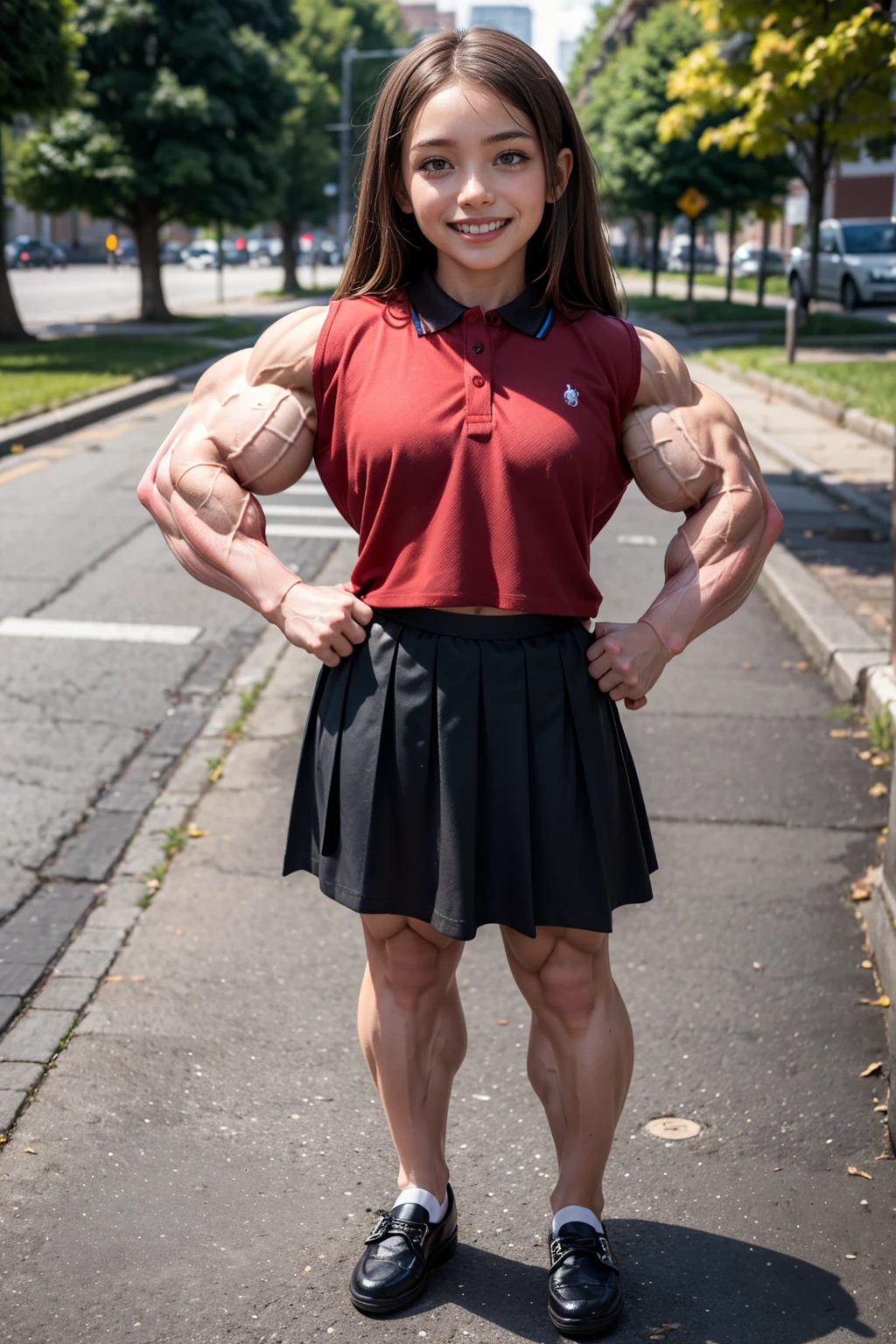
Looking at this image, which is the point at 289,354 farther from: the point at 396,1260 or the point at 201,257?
the point at 201,257

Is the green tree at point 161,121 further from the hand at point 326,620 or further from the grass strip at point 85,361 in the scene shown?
the hand at point 326,620

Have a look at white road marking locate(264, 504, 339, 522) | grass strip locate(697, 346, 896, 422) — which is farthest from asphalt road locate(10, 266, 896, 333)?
white road marking locate(264, 504, 339, 522)

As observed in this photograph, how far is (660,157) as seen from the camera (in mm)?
35188

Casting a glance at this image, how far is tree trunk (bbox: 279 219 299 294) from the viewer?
46.0 m

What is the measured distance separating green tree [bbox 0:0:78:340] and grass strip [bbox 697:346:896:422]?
9.51m

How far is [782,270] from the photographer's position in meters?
52.5

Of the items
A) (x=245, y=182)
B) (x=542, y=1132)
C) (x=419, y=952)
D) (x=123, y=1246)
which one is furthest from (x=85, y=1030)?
(x=245, y=182)

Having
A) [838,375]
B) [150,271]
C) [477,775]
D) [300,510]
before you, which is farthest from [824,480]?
[150,271]

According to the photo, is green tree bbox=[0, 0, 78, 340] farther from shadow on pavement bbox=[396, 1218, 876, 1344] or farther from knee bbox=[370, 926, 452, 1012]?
shadow on pavement bbox=[396, 1218, 876, 1344]

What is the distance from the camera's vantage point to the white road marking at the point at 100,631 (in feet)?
23.9

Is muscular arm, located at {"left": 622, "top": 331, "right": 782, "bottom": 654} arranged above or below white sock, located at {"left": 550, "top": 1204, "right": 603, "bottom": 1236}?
above

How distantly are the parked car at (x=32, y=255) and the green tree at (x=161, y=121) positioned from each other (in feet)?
132

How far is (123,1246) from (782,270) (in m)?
53.5

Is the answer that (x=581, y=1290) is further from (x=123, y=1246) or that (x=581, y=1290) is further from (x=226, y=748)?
(x=226, y=748)
